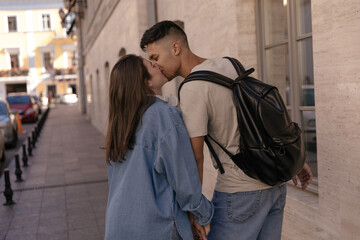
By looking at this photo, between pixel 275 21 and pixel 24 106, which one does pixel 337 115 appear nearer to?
pixel 275 21

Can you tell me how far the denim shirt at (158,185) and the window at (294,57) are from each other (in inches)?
84.5

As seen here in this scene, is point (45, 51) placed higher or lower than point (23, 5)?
lower

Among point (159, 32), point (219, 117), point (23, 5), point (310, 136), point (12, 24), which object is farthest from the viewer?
point (12, 24)

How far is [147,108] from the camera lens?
82.3 inches

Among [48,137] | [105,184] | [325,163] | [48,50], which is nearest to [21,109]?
[48,137]

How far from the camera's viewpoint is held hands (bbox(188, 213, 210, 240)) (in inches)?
83.0

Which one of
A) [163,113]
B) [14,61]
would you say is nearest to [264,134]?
[163,113]

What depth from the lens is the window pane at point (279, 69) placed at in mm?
4345

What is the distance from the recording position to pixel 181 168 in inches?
79.7

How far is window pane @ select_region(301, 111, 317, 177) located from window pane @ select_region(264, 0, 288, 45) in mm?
809

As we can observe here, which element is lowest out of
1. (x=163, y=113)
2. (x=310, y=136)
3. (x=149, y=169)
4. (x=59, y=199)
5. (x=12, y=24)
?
(x=59, y=199)

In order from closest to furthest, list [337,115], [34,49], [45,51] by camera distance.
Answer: [337,115]
[34,49]
[45,51]

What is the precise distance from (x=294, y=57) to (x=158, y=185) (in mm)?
2471

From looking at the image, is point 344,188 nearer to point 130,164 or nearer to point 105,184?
point 130,164
